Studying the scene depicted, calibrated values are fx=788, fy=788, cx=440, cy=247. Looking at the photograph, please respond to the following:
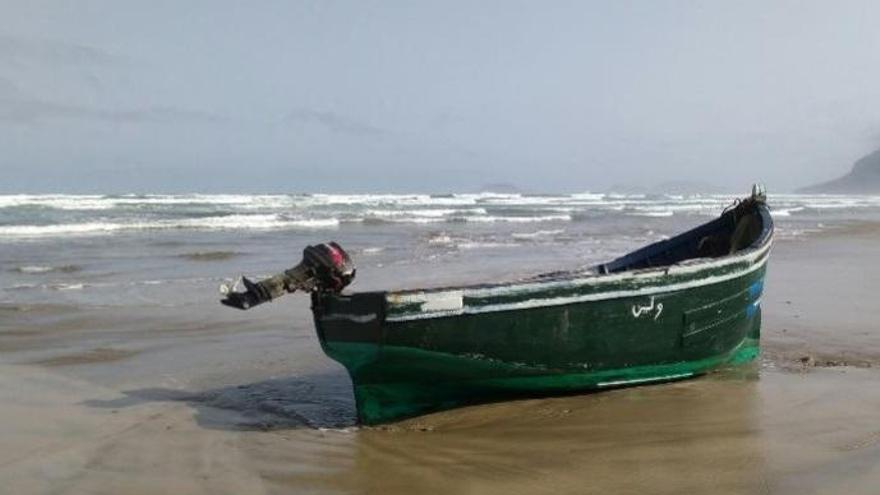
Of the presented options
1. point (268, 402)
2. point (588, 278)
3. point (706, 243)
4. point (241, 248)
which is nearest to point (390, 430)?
point (268, 402)

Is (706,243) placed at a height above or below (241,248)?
above

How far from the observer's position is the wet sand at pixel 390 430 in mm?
3758

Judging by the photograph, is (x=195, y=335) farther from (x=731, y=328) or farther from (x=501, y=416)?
(x=731, y=328)

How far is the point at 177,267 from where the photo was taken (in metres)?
13.9

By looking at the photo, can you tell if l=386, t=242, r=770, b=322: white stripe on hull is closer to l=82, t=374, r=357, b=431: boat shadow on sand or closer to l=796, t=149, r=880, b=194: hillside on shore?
l=82, t=374, r=357, b=431: boat shadow on sand

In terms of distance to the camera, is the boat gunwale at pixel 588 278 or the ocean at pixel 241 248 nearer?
the boat gunwale at pixel 588 278

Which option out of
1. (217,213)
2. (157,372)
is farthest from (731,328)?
(217,213)

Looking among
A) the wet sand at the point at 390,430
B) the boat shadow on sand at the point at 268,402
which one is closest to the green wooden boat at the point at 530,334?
the wet sand at the point at 390,430

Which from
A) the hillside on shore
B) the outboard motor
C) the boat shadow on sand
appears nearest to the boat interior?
the boat shadow on sand

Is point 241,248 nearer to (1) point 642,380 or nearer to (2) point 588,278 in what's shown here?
(1) point 642,380

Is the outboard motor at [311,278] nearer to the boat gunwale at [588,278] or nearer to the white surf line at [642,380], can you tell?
the boat gunwale at [588,278]

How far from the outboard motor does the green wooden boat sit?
22 millimetres

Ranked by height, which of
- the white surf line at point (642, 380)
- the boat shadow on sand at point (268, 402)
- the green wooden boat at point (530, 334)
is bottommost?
the boat shadow on sand at point (268, 402)

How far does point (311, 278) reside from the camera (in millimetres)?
4512
